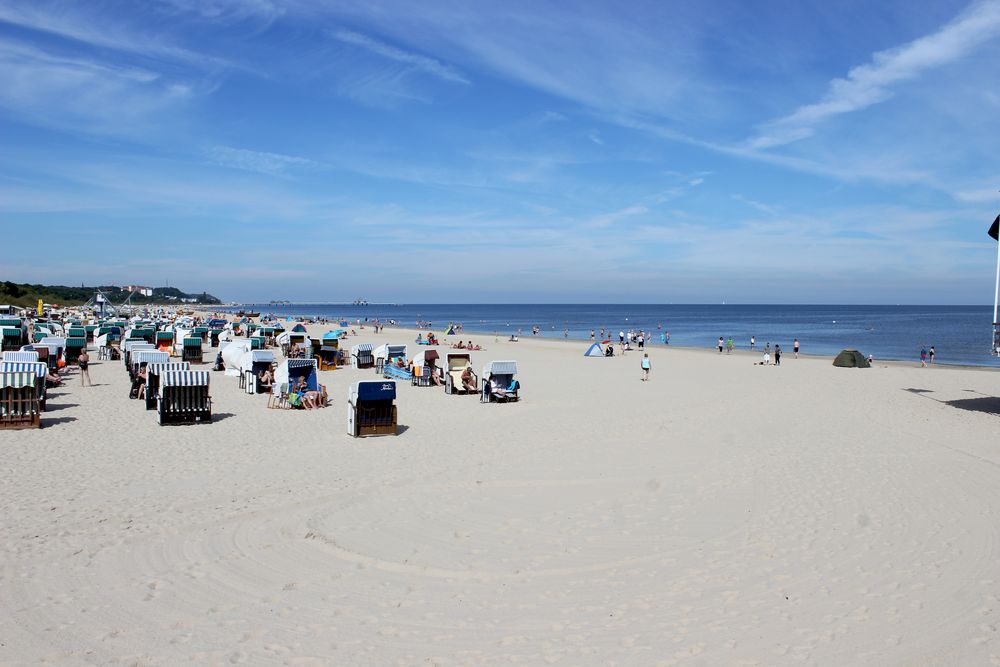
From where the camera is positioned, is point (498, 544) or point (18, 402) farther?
point (18, 402)

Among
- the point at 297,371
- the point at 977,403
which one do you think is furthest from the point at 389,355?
the point at 977,403

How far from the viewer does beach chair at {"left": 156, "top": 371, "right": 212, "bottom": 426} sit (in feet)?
45.3

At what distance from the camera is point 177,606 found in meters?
5.55

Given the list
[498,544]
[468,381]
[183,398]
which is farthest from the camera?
[468,381]

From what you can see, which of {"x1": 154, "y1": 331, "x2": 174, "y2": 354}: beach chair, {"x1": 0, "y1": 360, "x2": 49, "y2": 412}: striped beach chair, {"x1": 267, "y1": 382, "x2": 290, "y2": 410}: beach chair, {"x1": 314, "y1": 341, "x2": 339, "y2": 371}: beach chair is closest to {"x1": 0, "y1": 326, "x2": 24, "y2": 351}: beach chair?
{"x1": 154, "y1": 331, "x2": 174, "y2": 354}: beach chair

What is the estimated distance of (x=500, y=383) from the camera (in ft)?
59.7

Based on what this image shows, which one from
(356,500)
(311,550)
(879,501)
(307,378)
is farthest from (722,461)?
(307,378)

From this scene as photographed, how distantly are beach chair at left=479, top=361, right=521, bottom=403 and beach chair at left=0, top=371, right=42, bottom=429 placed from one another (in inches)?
381

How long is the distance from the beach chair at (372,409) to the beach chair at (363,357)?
14.2 m

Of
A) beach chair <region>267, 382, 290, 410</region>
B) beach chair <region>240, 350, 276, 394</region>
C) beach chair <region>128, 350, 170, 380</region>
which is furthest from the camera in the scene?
beach chair <region>128, 350, 170, 380</region>

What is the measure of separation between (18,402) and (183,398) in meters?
2.87

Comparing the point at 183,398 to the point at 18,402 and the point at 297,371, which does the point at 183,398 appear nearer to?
the point at 18,402

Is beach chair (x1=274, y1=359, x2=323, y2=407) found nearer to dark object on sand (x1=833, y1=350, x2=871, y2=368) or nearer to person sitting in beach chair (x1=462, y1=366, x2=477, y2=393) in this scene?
person sitting in beach chair (x1=462, y1=366, x2=477, y2=393)

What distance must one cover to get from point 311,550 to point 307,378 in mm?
10905
